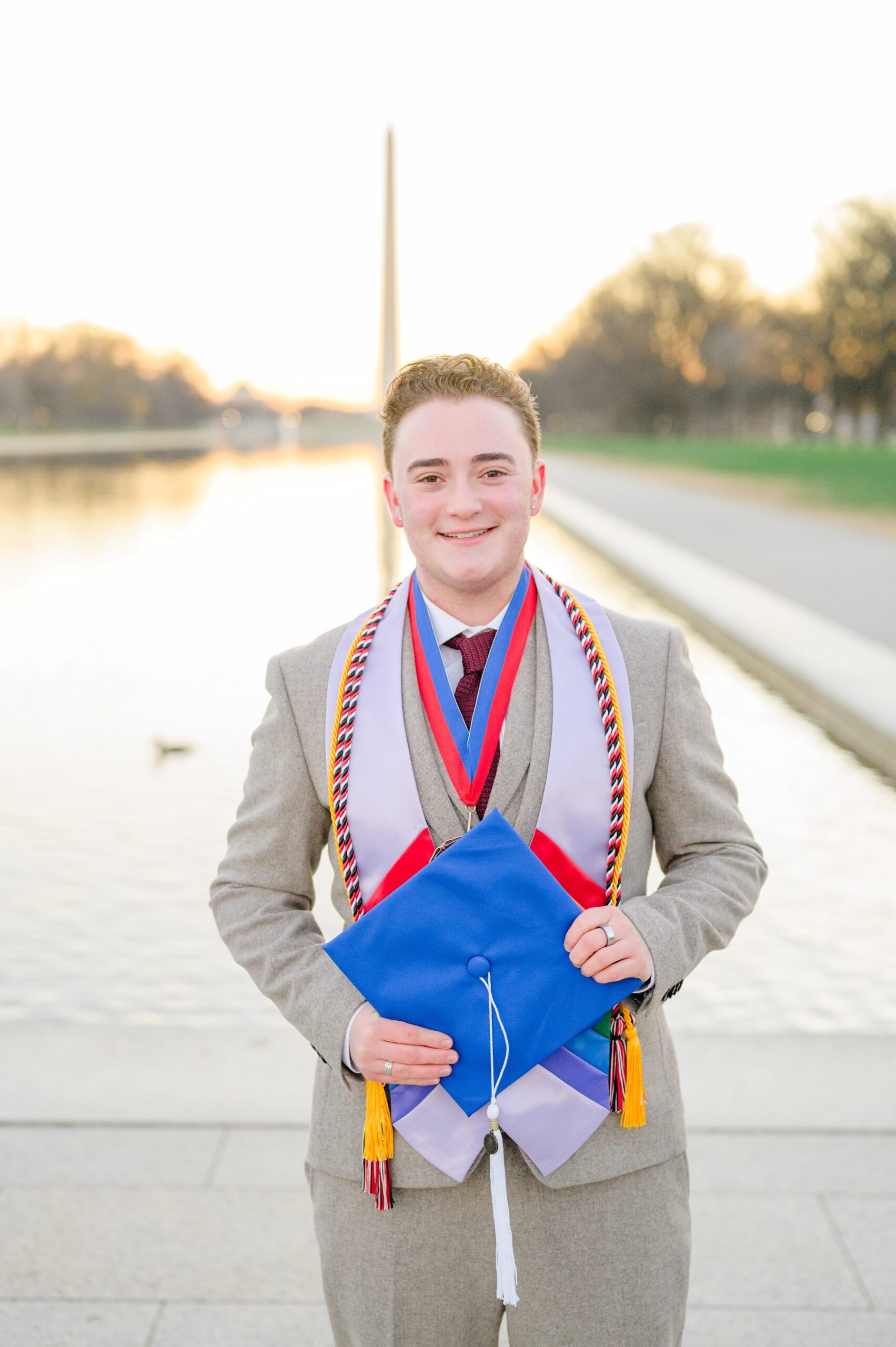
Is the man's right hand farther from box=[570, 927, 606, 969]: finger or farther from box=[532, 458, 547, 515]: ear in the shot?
box=[532, 458, 547, 515]: ear

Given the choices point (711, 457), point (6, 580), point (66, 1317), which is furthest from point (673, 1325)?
point (711, 457)

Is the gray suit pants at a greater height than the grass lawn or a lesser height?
lesser

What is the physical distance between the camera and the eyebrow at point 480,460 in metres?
1.83

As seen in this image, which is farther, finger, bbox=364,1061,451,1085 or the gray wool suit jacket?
the gray wool suit jacket

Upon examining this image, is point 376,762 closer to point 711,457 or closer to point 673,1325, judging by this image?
point 673,1325

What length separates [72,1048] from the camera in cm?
416

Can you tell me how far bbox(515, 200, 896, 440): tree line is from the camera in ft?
212

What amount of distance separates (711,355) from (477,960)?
96.7 metres

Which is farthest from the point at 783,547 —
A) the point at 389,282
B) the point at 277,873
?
the point at 277,873

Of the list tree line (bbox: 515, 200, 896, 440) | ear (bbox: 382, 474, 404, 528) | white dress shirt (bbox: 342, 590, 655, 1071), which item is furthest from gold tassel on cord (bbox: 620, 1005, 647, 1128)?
tree line (bbox: 515, 200, 896, 440)

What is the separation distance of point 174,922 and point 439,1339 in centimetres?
411

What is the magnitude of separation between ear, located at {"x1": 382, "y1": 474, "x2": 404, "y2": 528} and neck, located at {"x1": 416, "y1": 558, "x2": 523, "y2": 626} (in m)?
0.08

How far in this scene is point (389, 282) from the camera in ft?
76.9

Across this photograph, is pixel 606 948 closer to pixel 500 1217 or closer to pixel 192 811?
pixel 500 1217
